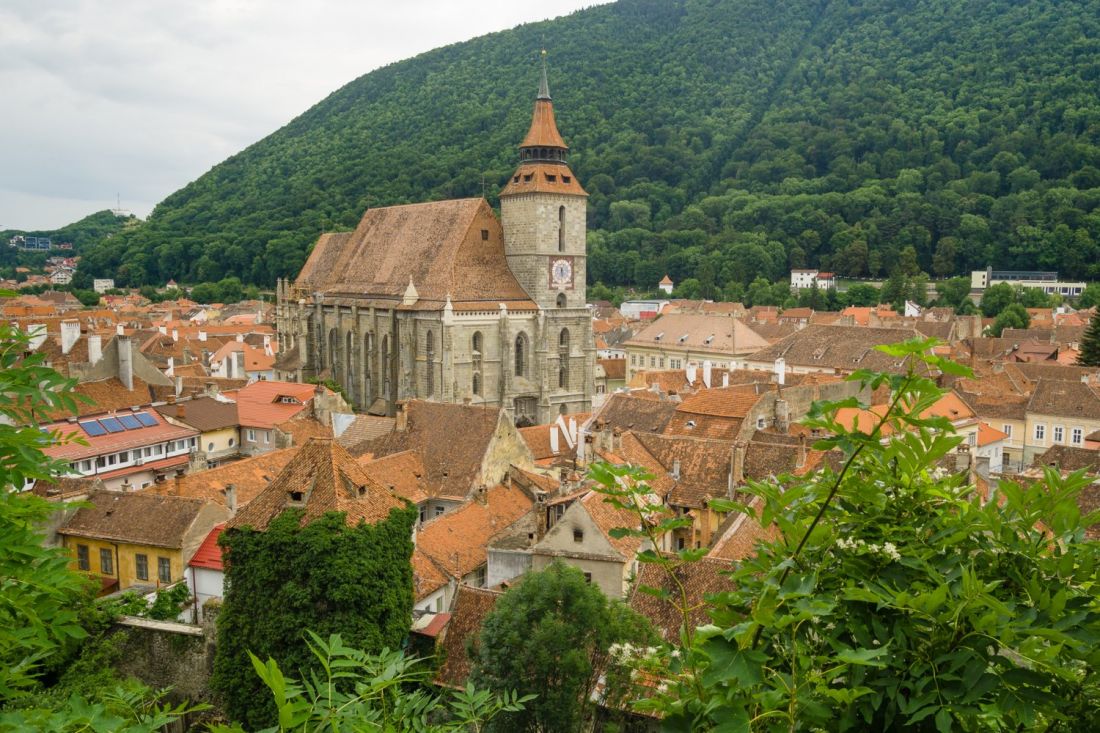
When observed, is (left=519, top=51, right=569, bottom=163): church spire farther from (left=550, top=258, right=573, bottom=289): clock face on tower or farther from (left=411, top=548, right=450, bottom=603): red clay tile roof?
(left=411, top=548, right=450, bottom=603): red clay tile roof

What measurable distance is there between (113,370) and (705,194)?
15566 centimetres

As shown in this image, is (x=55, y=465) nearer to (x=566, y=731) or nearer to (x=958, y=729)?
(x=958, y=729)

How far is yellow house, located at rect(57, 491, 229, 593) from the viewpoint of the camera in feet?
89.4

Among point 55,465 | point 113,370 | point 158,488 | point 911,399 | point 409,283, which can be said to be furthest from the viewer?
point 409,283

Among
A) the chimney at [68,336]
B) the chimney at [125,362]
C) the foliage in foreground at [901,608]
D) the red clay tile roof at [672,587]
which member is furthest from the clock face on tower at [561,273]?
the foliage in foreground at [901,608]

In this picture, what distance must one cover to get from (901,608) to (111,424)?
41755mm

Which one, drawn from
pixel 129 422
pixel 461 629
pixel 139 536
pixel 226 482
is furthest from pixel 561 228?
pixel 461 629

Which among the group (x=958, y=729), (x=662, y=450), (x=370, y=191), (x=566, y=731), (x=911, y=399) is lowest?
(x=566, y=731)

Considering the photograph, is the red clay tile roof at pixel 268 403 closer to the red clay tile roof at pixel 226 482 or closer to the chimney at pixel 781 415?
the red clay tile roof at pixel 226 482

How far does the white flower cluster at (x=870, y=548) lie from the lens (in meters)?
5.39

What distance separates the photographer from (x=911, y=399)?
18.2 ft

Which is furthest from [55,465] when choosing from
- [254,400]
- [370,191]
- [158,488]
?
[370,191]

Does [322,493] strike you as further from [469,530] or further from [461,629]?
[469,530]

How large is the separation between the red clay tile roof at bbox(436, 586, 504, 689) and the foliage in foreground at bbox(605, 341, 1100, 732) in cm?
1543
